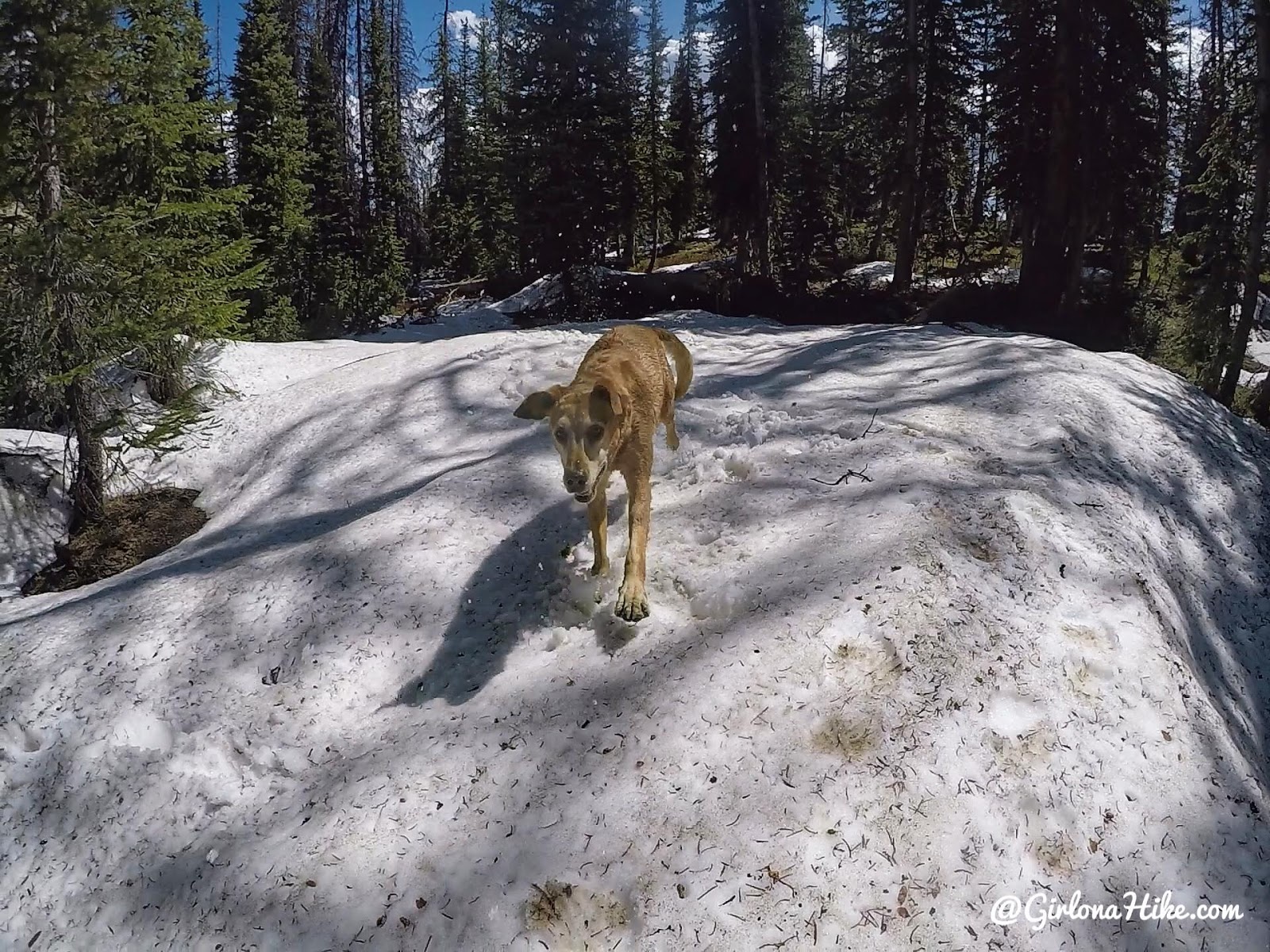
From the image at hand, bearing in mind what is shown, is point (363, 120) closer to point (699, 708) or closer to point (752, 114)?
point (752, 114)

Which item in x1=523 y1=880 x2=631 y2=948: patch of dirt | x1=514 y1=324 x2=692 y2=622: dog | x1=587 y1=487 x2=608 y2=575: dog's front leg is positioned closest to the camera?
x1=523 y1=880 x2=631 y2=948: patch of dirt

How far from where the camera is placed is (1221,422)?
7637 mm

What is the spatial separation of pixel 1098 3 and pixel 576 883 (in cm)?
2114

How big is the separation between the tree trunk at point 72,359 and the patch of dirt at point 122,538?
24 cm

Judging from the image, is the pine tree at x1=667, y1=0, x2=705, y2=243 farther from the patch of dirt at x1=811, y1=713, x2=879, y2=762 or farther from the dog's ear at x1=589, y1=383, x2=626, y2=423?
the patch of dirt at x1=811, y1=713, x2=879, y2=762

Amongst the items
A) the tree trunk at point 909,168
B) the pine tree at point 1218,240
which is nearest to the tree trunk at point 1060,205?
the pine tree at point 1218,240

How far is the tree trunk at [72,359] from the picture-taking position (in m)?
7.35

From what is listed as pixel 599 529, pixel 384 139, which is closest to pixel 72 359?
pixel 599 529

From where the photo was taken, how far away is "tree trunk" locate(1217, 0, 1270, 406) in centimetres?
1427

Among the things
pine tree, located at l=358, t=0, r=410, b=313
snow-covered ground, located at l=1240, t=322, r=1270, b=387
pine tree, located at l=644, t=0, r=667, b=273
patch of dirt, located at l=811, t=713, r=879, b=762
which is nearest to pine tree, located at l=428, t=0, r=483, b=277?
pine tree, located at l=358, t=0, r=410, b=313

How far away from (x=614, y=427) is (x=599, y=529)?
881 millimetres

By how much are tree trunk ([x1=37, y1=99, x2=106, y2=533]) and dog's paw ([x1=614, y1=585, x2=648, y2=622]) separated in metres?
6.34

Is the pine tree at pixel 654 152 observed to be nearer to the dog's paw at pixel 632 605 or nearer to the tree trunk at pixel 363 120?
the tree trunk at pixel 363 120

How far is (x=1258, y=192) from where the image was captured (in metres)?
14.6
